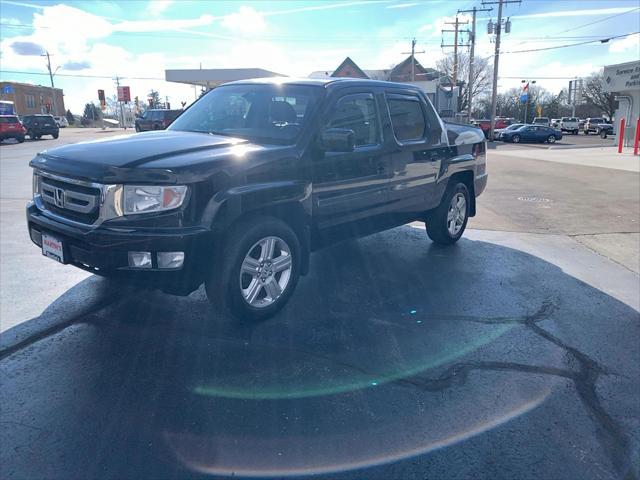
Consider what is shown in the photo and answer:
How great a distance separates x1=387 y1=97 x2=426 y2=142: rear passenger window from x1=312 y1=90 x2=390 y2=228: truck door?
1.03ft

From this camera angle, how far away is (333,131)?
4.16 metres

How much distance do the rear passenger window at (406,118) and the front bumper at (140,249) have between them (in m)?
2.62

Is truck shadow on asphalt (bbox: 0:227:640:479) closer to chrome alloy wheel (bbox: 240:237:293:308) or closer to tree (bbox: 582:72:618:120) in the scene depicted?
chrome alloy wheel (bbox: 240:237:293:308)

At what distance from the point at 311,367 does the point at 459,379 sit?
987 mm

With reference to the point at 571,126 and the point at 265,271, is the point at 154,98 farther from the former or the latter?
the point at 265,271

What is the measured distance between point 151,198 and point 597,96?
292ft

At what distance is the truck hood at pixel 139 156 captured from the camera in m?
3.42

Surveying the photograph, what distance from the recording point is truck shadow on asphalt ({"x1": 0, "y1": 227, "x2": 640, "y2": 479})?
2586 millimetres

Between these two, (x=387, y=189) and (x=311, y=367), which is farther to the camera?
(x=387, y=189)

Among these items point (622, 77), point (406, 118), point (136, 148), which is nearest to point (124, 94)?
point (622, 77)

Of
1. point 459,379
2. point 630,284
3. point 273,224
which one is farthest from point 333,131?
point 630,284

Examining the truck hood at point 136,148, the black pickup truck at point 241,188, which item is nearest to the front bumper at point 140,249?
the black pickup truck at point 241,188

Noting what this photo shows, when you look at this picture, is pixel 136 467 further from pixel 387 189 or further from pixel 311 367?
pixel 387 189

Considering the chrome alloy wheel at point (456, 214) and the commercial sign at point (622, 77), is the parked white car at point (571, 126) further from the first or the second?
the chrome alloy wheel at point (456, 214)
